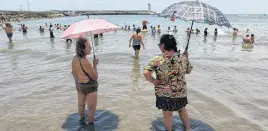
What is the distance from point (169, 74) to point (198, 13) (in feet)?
4.47

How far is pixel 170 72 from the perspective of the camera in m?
3.91

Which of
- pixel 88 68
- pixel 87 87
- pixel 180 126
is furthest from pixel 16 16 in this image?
pixel 180 126

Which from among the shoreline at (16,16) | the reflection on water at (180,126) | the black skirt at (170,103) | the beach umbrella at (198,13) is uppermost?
the shoreline at (16,16)

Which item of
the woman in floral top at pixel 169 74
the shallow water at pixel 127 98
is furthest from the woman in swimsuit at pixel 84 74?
the woman in floral top at pixel 169 74

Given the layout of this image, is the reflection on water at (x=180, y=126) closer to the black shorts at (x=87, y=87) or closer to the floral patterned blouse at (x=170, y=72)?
the floral patterned blouse at (x=170, y=72)

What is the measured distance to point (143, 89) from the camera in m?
7.77

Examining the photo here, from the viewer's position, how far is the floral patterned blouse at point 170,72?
3.87 metres

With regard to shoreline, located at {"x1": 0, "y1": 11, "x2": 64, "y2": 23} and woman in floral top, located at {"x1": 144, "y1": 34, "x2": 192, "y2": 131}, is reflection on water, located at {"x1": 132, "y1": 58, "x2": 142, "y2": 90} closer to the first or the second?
woman in floral top, located at {"x1": 144, "y1": 34, "x2": 192, "y2": 131}

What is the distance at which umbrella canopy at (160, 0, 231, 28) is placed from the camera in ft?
14.7

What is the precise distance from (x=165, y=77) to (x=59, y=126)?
104 inches

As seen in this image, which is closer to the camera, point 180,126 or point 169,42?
point 169,42

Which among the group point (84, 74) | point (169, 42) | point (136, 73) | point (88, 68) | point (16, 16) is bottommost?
point (136, 73)

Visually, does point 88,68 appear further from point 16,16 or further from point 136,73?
point 16,16

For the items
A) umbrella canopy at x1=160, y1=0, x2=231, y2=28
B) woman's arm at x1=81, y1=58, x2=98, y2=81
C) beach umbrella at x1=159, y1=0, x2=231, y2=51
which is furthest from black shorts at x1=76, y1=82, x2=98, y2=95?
umbrella canopy at x1=160, y1=0, x2=231, y2=28
